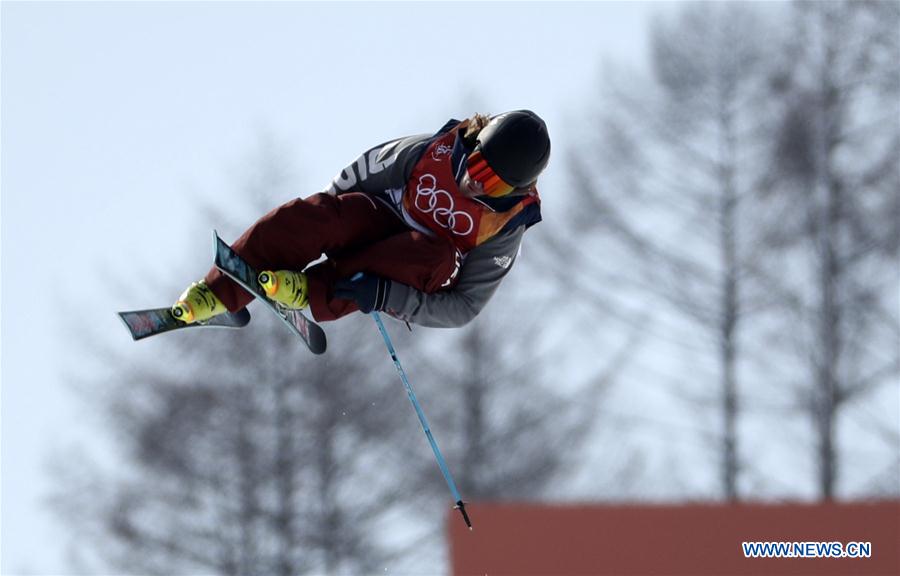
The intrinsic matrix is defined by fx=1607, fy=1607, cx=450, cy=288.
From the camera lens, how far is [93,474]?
43.8ft

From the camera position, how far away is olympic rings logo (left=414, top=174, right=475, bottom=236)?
6055 millimetres

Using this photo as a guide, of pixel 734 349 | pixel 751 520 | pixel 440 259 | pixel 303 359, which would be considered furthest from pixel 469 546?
pixel 734 349

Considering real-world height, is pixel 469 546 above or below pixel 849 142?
below

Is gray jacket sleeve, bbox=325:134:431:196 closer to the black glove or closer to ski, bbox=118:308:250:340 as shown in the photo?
the black glove

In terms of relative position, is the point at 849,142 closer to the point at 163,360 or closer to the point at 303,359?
the point at 303,359

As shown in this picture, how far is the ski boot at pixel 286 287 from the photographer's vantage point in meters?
5.90

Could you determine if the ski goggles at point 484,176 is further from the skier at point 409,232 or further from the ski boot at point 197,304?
the ski boot at point 197,304

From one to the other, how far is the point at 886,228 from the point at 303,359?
16.9 ft

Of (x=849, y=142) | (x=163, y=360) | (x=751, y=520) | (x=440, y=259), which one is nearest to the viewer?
(x=440, y=259)

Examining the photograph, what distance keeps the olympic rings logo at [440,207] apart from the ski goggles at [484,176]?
17 centimetres

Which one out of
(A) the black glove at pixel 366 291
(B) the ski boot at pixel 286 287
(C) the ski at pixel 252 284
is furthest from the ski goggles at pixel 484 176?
(C) the ski at pixel 252 284

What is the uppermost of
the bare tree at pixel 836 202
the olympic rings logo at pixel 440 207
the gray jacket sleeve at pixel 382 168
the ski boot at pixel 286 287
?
the bare tree at pixel 836 202

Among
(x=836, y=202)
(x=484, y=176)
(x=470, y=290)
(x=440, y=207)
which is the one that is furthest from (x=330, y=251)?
(x=836, y=202)

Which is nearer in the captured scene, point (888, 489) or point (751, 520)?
point (751, 520)
